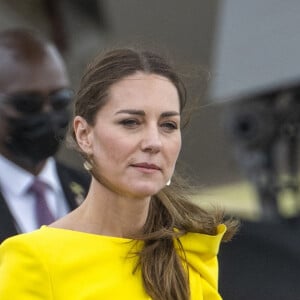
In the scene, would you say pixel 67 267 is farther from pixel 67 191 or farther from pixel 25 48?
pixel 25 48

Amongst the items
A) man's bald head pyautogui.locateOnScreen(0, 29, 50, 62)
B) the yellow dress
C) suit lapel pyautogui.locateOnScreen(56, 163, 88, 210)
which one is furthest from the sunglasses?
the yellow dress

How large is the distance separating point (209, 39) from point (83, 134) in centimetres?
823

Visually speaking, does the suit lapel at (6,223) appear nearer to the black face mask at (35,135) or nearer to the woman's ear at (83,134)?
the black face mask at (35,135)

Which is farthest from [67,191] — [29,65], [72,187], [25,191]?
[29,65]

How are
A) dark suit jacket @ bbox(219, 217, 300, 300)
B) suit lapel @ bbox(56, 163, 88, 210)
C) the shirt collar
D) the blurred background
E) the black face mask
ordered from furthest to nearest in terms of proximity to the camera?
the blurred background, dark suit jacket @ bbox(219, 217, 300, 300), the black face mask, the shirt collar, suit lapel @ bbox(56, 163, 88, 210)

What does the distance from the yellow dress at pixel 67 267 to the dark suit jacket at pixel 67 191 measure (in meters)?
1.05

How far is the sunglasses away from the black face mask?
2cm

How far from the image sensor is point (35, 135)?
416cm

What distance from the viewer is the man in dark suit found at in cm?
399

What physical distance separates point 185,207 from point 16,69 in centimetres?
150

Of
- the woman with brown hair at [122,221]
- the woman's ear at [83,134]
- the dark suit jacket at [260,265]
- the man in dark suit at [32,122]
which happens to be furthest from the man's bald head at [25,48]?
the woman's ear at [83,134]

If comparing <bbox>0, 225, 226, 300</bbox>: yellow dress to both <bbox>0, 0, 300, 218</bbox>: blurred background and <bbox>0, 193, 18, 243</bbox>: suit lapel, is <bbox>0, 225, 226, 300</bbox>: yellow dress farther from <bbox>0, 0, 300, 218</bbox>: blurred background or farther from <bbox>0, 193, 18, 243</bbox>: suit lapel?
<bbox>0, 0, 300, 218</bbox>: blurred background

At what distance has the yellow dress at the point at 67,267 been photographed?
2.47 meters

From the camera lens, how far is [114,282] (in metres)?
2.52
